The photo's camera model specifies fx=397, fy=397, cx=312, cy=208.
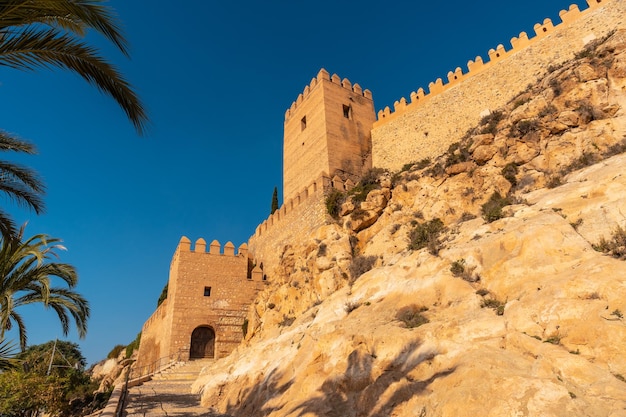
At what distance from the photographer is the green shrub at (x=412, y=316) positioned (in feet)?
23.6

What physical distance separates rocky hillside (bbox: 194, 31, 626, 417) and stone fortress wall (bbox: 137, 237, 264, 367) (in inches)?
200

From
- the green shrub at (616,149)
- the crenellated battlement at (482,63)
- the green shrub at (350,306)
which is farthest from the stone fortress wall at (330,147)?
the green shrub at (350,306)

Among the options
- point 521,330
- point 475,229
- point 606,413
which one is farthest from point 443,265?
point 606,413

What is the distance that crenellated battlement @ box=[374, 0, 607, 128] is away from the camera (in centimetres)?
1523

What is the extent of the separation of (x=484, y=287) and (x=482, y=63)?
13668 mm

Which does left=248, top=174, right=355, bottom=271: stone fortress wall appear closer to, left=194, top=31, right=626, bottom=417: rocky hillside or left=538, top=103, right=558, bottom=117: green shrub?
left=194, top=31, right=626, bottom=417: rocky hillside

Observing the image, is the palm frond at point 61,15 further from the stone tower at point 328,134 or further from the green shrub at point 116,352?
the green shrub at point 116,352

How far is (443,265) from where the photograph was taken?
856 cm

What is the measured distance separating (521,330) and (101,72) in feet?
22.9

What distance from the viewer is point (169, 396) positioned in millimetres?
12594

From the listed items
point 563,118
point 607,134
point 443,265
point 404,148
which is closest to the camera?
point 443,265

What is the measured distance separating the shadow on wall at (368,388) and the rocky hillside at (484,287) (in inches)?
0.9

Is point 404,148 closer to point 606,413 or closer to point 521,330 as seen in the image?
point 521,330

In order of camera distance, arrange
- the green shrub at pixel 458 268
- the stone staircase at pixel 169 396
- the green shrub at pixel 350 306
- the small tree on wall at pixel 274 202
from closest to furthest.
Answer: the green shrub at pixel 458 268, the green shrub at pixel 350 306, the stone staircase at pixel 169 396, the small tree on wall at pixel 274 202
